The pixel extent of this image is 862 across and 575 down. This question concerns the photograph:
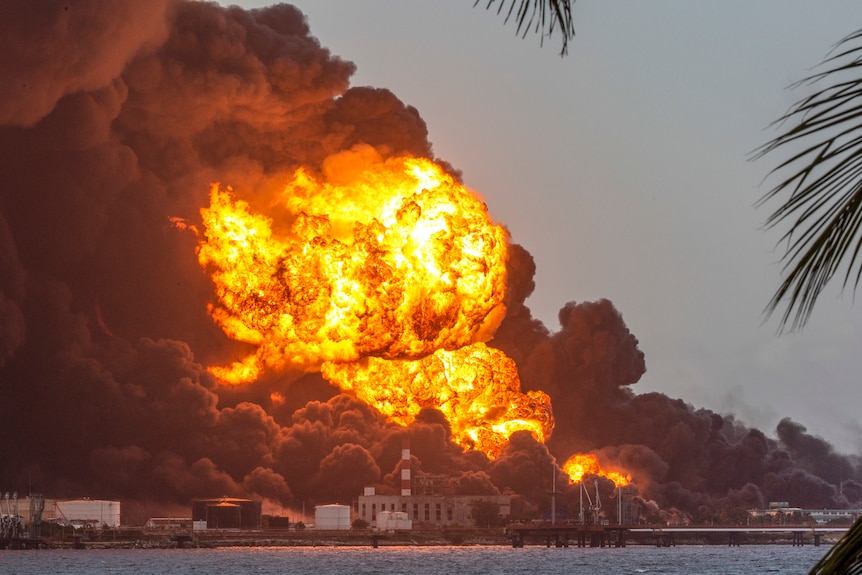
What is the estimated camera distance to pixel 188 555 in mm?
192500

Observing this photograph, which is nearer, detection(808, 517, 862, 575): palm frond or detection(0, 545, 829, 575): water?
detection(808, 517, 862, 575): palm frond

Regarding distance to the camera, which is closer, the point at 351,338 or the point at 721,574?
the point at 721,574

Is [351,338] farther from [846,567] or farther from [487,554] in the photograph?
[846,567]

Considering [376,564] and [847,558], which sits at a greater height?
[376,564]

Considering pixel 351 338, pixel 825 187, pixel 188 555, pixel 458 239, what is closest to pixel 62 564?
pixel 188 555

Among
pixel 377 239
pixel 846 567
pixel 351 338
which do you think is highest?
pixel 377 239

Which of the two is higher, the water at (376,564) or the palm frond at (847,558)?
the water at (376,564)

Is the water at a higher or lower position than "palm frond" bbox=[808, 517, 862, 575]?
higher

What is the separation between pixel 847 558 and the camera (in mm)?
6254

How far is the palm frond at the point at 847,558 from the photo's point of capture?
6.22 metres

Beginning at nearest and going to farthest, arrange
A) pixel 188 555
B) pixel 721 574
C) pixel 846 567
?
pixel 846 567 < pixel 721 574 < pixel 188 555

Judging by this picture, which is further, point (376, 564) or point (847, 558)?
point (376, 564)

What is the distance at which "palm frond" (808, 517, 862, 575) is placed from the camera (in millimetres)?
6223

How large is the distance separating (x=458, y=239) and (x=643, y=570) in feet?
168
